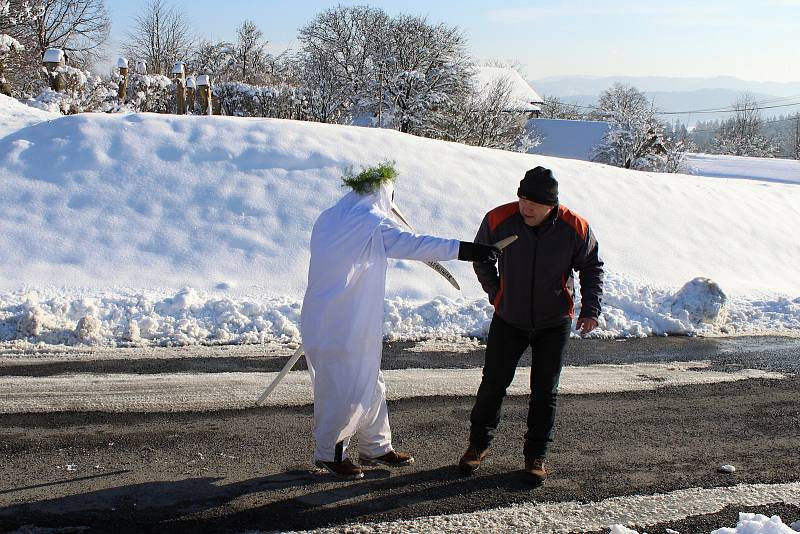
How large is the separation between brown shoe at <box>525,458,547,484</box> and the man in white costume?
1032 mm

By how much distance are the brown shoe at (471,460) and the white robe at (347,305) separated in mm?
719

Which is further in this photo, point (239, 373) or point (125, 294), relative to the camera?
point (125, 294)

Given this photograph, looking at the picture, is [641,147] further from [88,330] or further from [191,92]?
[88,330]

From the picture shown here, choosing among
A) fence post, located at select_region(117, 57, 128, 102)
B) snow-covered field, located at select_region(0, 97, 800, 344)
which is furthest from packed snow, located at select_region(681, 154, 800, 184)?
fence post, located at select_region(117, 57, 128, 102)

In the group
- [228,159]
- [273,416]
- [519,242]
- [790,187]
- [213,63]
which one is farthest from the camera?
[213,63]

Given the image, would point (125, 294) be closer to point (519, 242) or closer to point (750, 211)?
point (519, 242)

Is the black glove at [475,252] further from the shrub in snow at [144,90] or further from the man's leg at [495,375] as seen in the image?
the shrub in snow at [144,90]

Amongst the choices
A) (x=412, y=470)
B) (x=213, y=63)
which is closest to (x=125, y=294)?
(x=412, y=470)

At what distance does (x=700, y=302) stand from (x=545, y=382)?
615 centimetres

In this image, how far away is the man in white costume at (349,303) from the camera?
4.75 metres

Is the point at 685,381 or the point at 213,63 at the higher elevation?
the point at 213,63

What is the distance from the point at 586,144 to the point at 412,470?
188 ft

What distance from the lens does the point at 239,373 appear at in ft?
24.3

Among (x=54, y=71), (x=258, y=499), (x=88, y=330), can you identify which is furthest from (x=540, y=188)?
(x=54, y=71)
